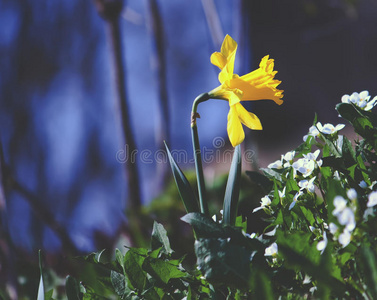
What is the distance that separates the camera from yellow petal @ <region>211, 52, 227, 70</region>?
0.72 meters

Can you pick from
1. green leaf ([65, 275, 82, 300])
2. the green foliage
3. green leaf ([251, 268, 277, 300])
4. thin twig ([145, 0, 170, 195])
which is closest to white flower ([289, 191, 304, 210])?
the green foliage

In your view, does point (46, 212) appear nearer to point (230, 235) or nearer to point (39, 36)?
point (230, 235)

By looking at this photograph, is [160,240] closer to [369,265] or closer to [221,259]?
[221,259]

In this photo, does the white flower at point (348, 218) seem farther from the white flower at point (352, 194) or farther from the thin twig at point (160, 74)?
the thin twig at point (160, 74)

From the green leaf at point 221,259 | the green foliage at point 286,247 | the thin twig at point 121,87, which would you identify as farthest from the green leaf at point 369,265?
the thin twig at point 121,87

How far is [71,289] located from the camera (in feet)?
1.97

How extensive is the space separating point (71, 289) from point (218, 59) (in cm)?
43

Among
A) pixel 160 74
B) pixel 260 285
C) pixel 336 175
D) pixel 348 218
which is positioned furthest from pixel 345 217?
pixel 160 74

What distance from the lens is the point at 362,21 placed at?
10.9 feet

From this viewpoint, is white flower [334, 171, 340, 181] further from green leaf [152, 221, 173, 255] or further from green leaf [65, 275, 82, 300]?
green leaf [65, 275, 82, 300]

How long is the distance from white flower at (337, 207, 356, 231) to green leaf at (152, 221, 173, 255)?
0.28m

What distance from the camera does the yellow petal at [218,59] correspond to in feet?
2.37

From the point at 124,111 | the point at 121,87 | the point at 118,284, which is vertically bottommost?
the point at 118,284

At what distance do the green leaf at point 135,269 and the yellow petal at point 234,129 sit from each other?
0.77ft
